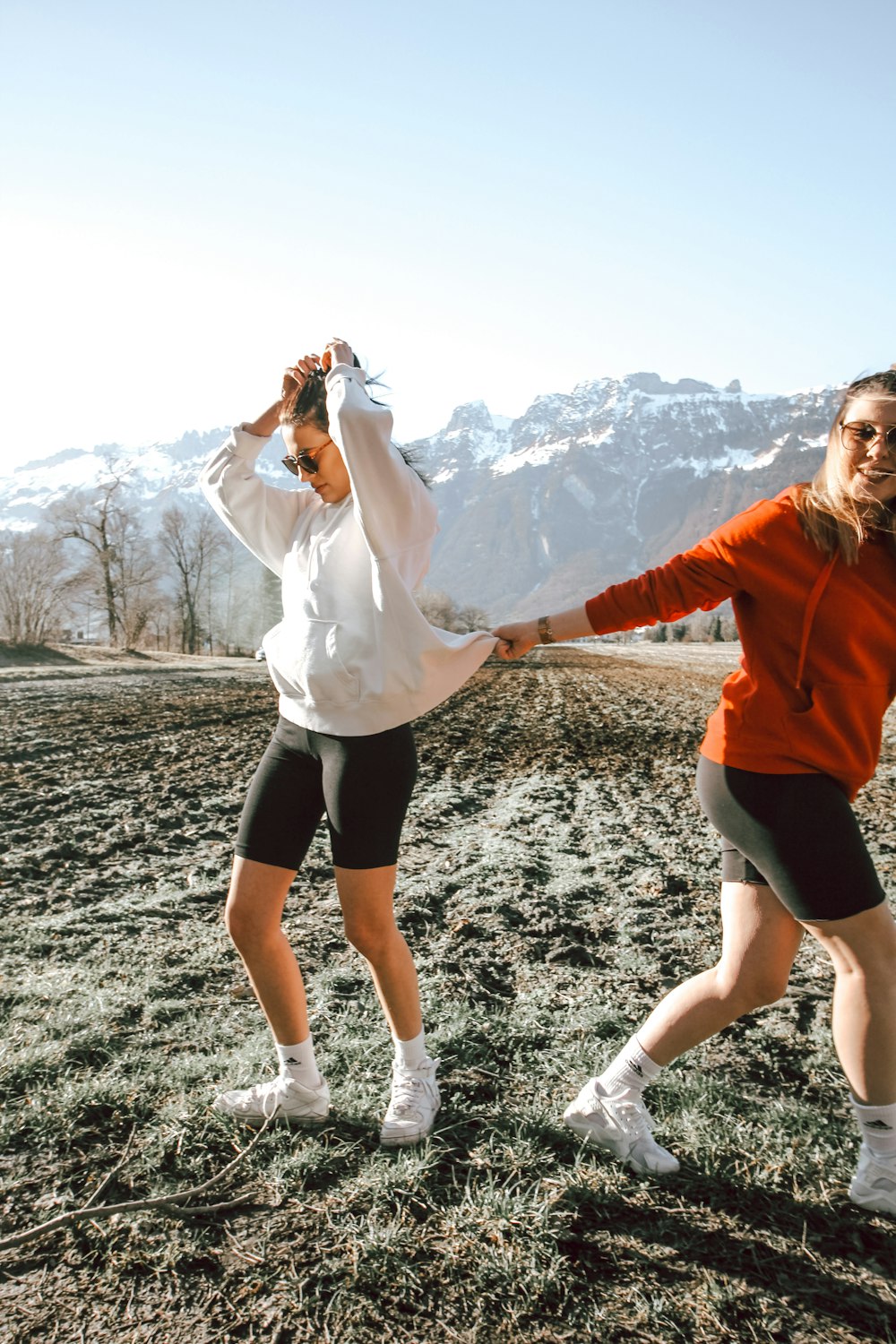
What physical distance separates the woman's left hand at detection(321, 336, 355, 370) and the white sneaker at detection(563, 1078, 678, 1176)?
210cm

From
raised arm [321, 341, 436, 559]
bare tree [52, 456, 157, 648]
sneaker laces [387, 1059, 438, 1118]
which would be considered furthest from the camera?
bare tree [52, 456, 157, 648]

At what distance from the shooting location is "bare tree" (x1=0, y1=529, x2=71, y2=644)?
41.1m

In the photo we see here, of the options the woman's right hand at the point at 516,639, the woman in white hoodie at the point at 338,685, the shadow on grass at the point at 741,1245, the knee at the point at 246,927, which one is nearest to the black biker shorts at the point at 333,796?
the woman in white hoodie at the point at 338,685

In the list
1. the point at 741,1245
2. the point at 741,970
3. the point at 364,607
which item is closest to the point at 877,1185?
the point at 741,1245

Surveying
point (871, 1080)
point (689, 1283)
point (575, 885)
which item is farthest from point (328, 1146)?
point (575, 885)

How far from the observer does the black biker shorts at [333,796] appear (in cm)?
213

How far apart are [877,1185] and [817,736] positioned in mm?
1138

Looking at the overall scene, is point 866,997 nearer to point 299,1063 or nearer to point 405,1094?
point 405,1094

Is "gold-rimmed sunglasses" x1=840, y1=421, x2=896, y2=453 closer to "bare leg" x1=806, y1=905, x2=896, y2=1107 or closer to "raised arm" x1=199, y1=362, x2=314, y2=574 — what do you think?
"bare leg" x1=806, y1=905, x2=896, y2=1107

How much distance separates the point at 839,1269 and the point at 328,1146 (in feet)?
4.24

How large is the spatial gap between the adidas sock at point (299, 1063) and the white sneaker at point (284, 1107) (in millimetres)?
14

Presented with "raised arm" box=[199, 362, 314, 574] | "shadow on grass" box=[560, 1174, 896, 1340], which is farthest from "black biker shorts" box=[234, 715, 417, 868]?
"shadow on grass" box=[560, 1174, 896, 1340]

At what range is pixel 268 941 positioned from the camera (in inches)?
90.3

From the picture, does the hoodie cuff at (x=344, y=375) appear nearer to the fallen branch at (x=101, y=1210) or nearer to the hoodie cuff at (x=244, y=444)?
the hoodie cuff at (x=244, y=444)
